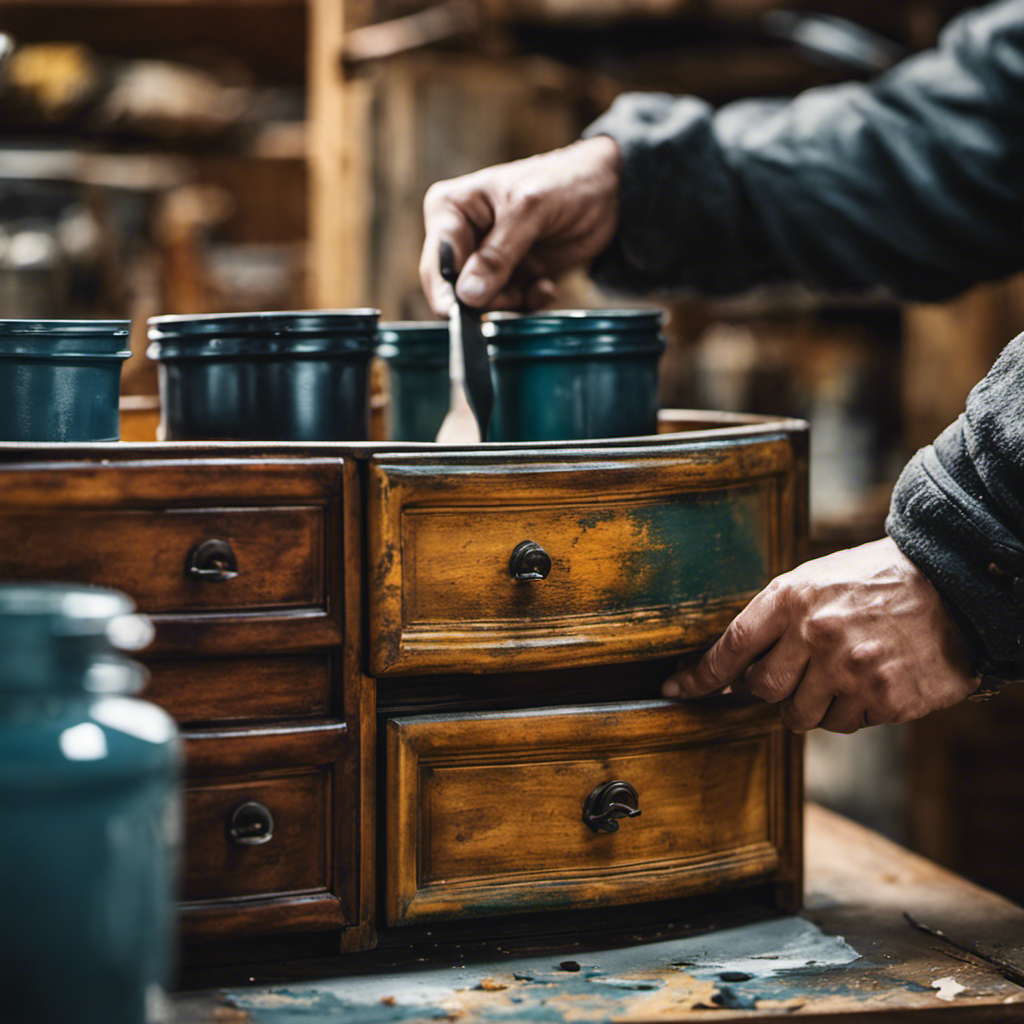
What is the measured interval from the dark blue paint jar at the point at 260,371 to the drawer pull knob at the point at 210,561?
15 centimetres

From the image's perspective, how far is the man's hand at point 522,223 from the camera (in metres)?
1.35

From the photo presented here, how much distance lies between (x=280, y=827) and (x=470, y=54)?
70.4 inches

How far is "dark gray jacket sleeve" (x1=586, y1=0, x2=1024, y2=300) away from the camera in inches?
62.6

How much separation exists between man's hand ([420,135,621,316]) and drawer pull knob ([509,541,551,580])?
12.7 inches

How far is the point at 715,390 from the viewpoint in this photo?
2.95m

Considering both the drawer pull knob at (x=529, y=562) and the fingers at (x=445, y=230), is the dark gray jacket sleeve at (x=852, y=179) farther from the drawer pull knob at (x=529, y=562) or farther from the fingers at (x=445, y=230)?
the drawer pull knob at (x=529, y=562)

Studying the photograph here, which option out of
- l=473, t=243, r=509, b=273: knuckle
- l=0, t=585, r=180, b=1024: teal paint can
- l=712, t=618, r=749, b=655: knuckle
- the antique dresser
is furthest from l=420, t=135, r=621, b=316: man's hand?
l=0, t=585, r=180, b=1024: teal paint can

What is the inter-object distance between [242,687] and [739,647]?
0.43m

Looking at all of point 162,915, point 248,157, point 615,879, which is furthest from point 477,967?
point 248,157

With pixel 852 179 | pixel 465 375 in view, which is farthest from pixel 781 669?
pixel 852 179

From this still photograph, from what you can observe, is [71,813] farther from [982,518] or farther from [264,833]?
[982,518]

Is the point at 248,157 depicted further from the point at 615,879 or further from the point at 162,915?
the point at 162,915

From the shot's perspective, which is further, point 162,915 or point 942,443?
point 942,443

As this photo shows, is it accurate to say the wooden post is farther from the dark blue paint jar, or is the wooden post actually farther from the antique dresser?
the antique dresser
